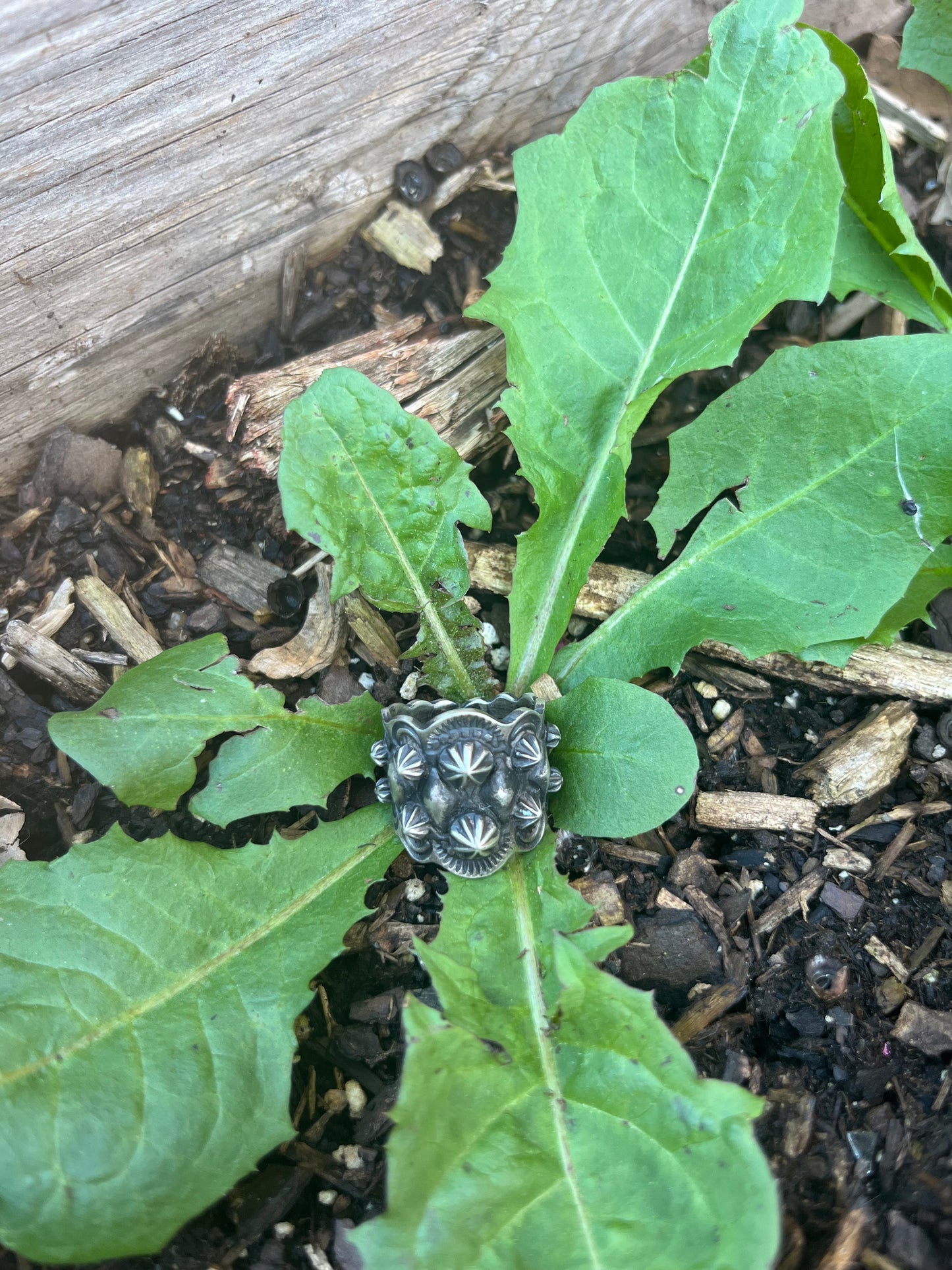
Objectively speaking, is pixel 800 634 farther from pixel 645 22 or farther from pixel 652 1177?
pixel 645 22

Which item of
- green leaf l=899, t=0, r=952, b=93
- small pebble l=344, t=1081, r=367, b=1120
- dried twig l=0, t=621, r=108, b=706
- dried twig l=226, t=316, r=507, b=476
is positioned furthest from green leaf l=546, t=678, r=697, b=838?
green leaf l=899, t=0, r=952, b=93

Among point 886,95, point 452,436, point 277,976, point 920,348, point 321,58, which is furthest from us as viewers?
point 886,95

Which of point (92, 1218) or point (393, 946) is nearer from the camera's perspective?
point (92, 1218)

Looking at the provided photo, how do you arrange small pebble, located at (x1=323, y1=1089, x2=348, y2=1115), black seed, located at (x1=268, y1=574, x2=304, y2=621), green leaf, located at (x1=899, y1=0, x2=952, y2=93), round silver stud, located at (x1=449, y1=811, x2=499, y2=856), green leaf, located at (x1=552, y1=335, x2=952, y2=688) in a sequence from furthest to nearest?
green leaf, located at (x1=899, y1=0, x2=952, y2=93)
black seed, located at (x1=268, y1=574, x2=304, y2=621)
green leaf, located at (x1=552, y1=335, x2=952, y2=688)
small pebble, located at (x1=323, y1=1089, x2=348, y2=1115)
round silver stud, located at (x1=449, y1=811, x2=499, y2=856)

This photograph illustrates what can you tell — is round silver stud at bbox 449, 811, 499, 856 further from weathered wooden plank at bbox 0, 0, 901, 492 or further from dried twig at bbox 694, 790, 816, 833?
weathered wooden plank at bbox 0, 0, 901, 492

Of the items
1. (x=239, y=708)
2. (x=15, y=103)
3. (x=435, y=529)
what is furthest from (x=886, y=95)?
(x=239, y=708)

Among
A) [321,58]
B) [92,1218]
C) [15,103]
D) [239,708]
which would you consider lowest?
[92,1218]

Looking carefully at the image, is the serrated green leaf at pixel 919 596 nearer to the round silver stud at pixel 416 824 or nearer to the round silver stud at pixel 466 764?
the round silver stud at pixel 466 764
